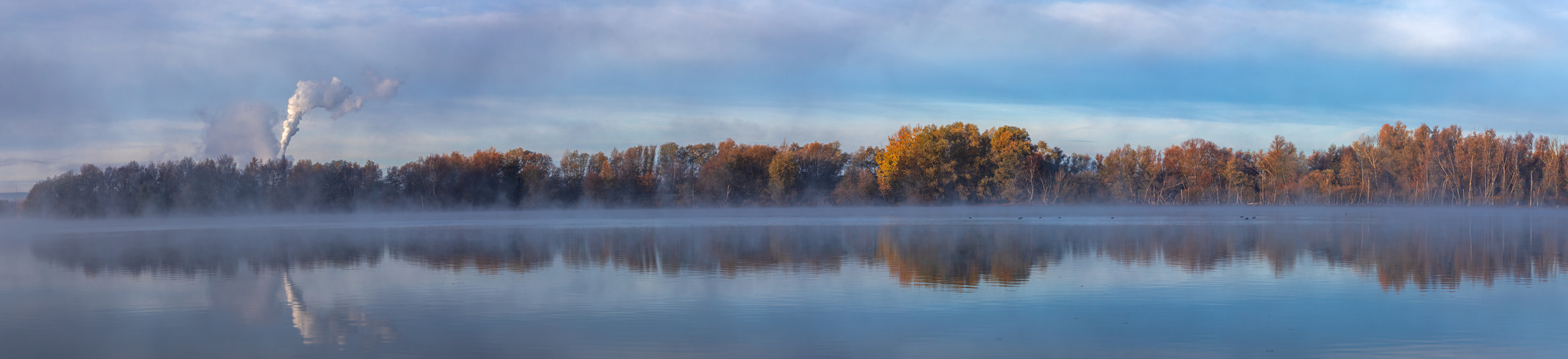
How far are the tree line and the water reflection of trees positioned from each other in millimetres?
40810

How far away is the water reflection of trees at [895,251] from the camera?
15.1m

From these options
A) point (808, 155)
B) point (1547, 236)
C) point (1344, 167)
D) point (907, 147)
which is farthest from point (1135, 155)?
point (1547, 236)

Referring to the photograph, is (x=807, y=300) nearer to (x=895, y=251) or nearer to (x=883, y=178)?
(x=895, y=251)

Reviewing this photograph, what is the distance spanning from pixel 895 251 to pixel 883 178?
58.0 metres

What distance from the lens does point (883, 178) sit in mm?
77188

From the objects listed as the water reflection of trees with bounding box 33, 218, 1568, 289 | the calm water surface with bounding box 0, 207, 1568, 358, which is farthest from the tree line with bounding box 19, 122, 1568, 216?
the calm water surface with bounding box 0, 207, 1568, 358

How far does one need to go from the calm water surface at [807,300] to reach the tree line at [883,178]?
2004 inches

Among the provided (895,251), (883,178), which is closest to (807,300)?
(895,251)

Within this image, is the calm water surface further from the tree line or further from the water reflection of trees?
the tree line

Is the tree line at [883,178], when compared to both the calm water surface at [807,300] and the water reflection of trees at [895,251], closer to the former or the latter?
the water reflection of trees at [895,251]

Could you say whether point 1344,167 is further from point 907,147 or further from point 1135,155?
point 907,147

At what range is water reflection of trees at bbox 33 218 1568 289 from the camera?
15117mm

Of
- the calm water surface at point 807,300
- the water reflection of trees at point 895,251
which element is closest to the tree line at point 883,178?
the water reflection of trees at point 895,251

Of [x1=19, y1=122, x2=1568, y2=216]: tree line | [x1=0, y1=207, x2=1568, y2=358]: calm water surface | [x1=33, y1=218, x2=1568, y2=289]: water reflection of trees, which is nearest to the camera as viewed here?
[x1=0, y1=207, x2=1568, y2=358]: calm water surface
